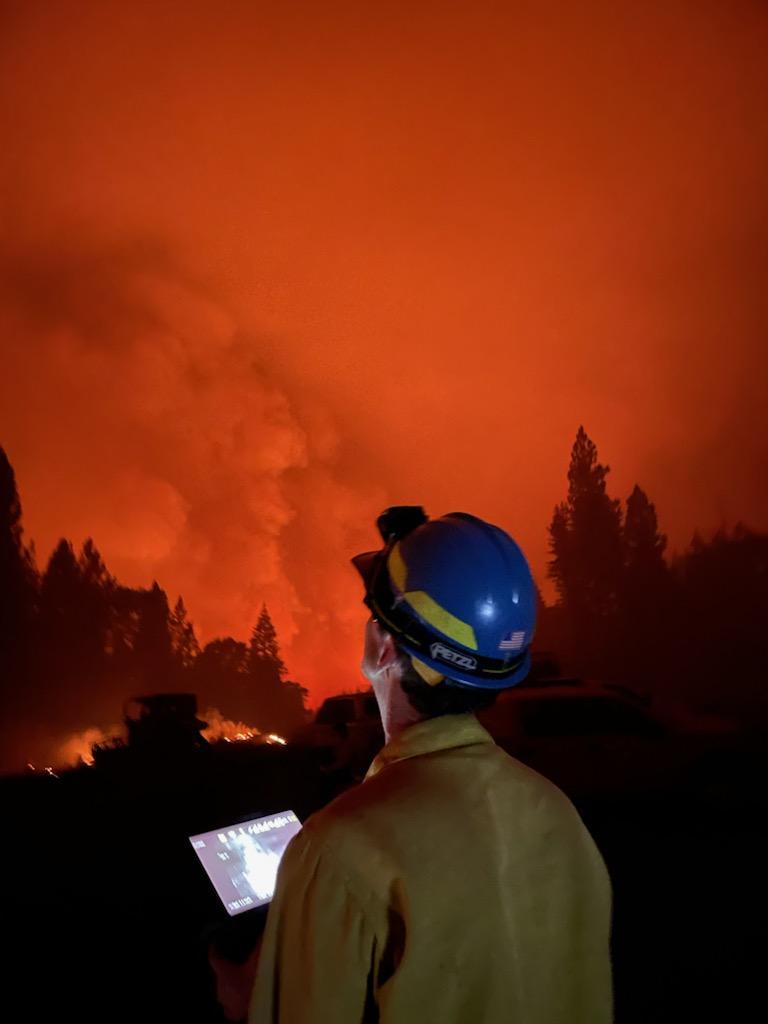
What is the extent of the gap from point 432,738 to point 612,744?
7.66 meters

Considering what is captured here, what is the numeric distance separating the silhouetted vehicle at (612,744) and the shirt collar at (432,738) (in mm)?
7033

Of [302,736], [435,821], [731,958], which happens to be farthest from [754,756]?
[435,821]

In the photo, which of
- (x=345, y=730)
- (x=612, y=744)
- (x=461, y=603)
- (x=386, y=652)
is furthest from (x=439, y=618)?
(x=345, y=730)

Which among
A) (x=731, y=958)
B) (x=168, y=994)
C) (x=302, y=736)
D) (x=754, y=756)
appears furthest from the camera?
(x=302, y=736)

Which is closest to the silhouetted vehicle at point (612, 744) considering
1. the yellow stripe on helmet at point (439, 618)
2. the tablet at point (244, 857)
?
the tablet at point (244, 857)

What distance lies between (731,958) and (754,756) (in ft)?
14.4

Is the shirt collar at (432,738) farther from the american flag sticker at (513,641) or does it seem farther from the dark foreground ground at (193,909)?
the dark foreground ground at (193,909)

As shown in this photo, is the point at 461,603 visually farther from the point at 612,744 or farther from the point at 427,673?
the point at 612,744

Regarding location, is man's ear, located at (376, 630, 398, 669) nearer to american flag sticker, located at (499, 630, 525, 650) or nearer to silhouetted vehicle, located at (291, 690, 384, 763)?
american flag sticker, located at (499, 630, 525, 650)

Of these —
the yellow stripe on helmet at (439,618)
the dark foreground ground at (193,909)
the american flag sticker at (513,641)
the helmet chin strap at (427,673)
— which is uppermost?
the yellow stripe on helmet at (439,618)

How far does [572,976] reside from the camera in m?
1.40

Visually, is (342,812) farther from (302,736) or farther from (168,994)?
(302,736)

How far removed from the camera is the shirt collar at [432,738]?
4.63ft

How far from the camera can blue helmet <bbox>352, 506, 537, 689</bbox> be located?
154 centimetres
